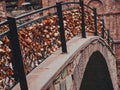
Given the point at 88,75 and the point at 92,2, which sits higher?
the point at 92,2

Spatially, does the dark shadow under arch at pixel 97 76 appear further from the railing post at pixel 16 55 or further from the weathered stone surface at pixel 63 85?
the railing post at pixel 16 55

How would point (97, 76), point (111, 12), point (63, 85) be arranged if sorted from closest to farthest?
point (63, 85), point (97, 76), point (111, 12)

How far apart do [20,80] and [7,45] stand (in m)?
0.54

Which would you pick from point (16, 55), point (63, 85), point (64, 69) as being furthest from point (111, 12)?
point (16, 55)

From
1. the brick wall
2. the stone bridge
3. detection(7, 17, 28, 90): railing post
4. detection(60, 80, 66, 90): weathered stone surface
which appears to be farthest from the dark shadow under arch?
detection(7, 17, 28, 90): railing post

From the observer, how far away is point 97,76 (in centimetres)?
1062

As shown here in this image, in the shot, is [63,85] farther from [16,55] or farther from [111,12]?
[111,12]

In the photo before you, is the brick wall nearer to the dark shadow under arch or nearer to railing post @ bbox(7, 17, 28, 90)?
the dark shadow under arch

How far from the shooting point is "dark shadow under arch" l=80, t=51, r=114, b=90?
9.91 m

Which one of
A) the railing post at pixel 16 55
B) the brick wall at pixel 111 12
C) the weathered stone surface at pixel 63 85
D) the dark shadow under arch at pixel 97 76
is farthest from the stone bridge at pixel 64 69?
the brick wall at pixel 111 12

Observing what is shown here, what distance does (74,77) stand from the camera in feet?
16.8

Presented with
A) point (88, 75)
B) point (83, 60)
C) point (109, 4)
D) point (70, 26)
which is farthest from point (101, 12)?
point (83, 60)

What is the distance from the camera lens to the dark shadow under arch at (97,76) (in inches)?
390

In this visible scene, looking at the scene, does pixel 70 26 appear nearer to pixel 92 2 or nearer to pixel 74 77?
pixel 74 77
